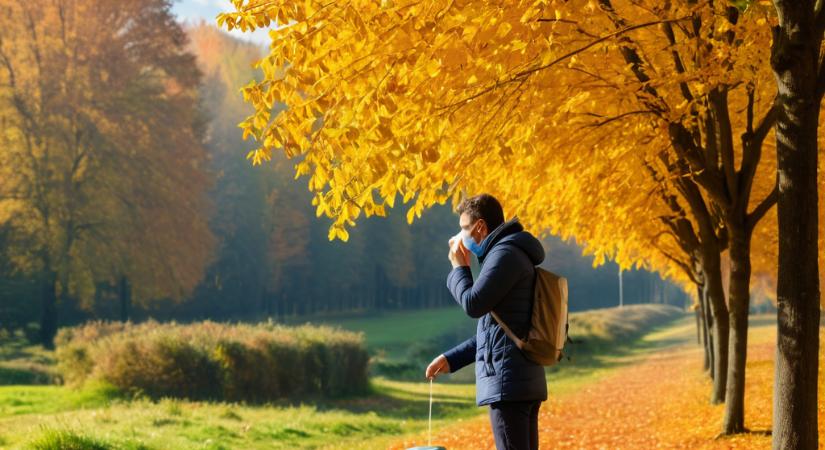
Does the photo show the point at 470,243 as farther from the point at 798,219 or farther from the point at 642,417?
the point at 642,417

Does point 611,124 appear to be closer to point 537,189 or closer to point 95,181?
point 537,189

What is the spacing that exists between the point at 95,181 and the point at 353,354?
15174 mm

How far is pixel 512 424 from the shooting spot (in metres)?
4.45

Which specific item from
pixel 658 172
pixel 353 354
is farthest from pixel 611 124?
pixel 353 354

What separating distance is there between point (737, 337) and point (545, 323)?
748 cm

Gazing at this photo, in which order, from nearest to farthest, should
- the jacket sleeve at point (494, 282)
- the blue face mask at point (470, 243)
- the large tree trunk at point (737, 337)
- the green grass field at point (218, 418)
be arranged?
the jacket sleeve at point (494, 282)
the blue face mask at point (470, 243)
the large tree trunk at point (737, 337)
the green grass field at point (218, 418)

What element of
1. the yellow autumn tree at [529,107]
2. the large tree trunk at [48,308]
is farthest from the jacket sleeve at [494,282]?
the large tree trunk at [48,308]

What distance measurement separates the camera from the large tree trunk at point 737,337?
434 inches

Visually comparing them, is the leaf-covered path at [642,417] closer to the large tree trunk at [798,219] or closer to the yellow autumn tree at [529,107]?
the yellow autumn tree at [529,107]

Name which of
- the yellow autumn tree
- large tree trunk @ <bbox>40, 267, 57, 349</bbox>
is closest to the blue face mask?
the yellow autumn tree

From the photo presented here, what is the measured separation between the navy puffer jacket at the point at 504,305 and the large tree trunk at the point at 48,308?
29392mm

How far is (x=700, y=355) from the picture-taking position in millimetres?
36188

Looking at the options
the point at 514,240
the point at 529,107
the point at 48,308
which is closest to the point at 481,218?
the point at 514,240

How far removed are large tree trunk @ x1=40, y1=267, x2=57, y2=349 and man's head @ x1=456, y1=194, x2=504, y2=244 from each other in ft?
96.5
